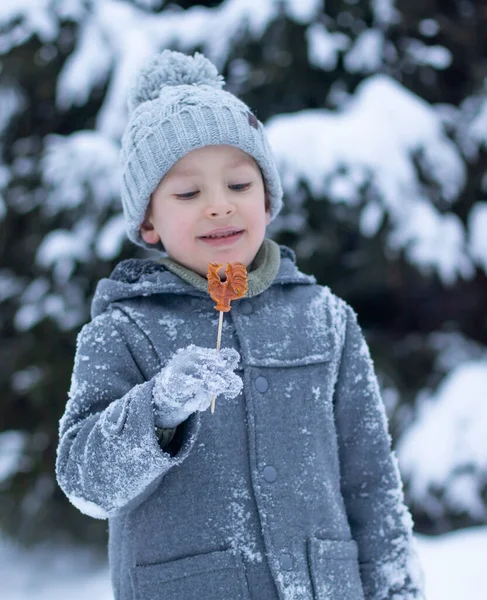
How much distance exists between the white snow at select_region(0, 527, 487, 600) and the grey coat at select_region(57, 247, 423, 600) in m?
1.36

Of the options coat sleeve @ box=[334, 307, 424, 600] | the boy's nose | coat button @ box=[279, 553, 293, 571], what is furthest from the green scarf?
coat button @ box=[279, 553, 293, 571]

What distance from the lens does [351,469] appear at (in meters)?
1.55

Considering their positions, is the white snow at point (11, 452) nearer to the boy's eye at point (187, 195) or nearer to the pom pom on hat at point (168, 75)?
the pom pom on hat at point (168, 75)

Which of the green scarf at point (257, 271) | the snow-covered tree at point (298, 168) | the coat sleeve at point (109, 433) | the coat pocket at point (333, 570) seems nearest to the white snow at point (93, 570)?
the snow-covered tree at point (298, 168)

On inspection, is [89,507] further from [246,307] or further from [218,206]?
[218,206]

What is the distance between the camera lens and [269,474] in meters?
1.34

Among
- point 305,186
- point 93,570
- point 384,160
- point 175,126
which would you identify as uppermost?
point 175,126

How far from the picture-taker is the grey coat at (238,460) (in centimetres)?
124

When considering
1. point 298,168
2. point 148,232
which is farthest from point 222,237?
point 298,168

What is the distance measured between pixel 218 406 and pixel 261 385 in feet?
0.29

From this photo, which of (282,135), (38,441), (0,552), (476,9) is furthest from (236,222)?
(0,552)

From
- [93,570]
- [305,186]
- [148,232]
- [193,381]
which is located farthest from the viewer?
[93,570]

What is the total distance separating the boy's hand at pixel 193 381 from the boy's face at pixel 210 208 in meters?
0.32

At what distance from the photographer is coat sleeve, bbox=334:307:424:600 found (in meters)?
1.51
